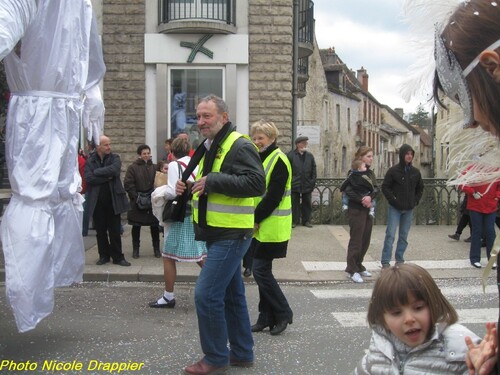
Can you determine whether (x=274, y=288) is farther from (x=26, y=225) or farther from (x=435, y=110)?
(x=435, y=110)

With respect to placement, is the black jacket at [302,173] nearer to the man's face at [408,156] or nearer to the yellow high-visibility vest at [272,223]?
the man's face at [408,156]

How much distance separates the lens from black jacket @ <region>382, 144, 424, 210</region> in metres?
8.77

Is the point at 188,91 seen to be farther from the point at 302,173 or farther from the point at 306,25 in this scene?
the point at 306,25

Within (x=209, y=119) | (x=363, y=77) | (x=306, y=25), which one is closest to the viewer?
(x=209, y=119)

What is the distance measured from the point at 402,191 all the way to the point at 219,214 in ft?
16.6

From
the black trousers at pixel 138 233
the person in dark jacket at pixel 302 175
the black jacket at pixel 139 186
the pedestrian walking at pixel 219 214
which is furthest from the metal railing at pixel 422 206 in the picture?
the pedestrian walking at pixel 219 214

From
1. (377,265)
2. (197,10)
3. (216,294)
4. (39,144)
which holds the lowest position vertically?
(377,265)

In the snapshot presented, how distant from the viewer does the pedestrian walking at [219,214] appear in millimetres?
4203

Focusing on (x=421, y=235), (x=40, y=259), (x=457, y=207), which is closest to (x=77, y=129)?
(x=40, y=259)

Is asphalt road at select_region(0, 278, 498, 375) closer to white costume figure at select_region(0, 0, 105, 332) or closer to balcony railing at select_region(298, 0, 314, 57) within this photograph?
white costume figure at select_region(0, 0, 105, 332)

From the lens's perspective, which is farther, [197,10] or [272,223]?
[197,10]

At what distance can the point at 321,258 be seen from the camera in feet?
32.2

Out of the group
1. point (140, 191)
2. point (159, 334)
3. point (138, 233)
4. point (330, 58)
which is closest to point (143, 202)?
point (140, 191)

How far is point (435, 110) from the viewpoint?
172cm
